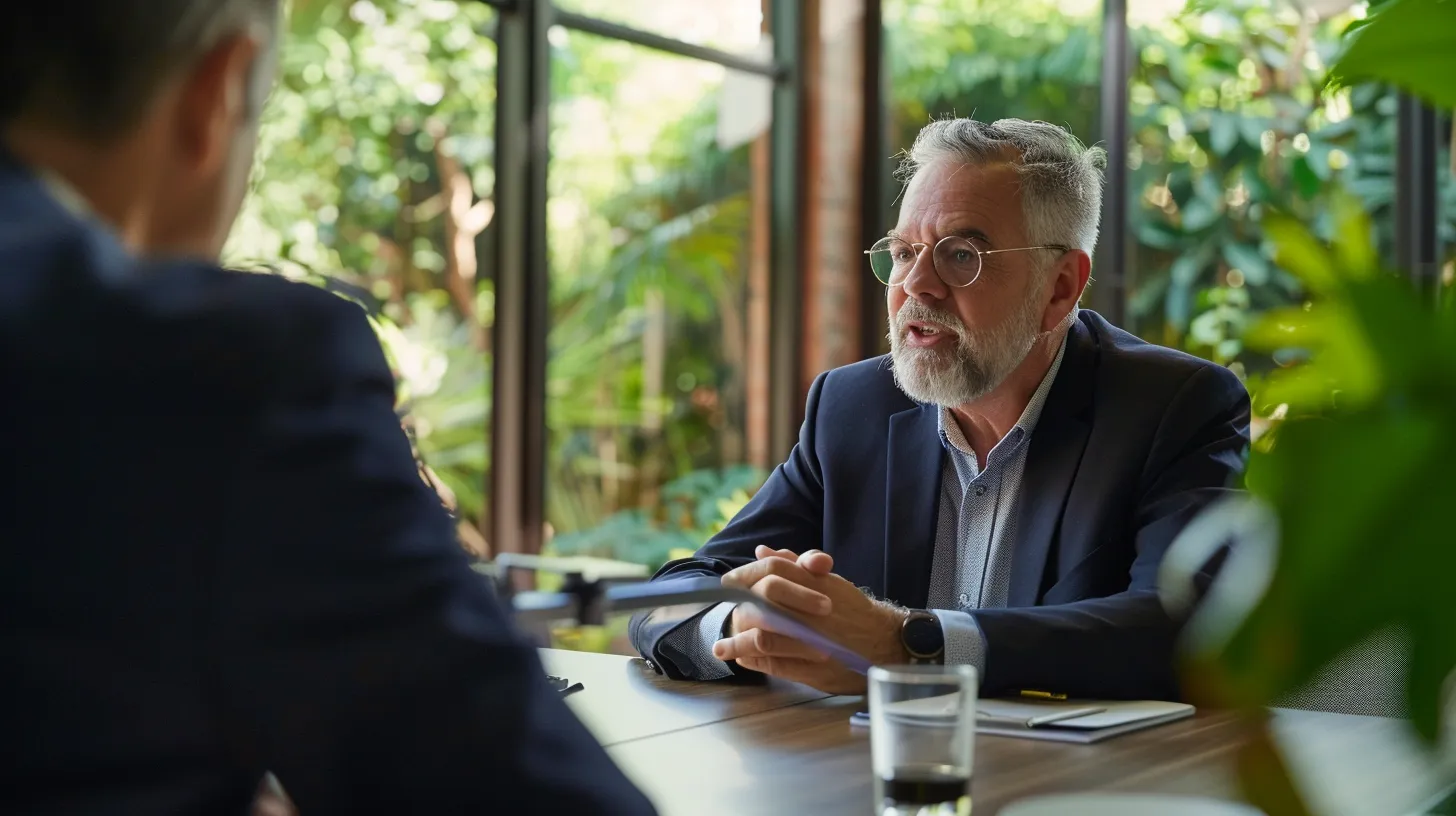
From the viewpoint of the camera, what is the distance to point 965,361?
7.73ft

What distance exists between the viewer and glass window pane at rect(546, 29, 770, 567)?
478 cm

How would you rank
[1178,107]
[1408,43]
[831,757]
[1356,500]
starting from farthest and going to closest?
[1178,107]
[831,757]
[1408,43]
[1356,500]

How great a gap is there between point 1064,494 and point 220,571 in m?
1.75

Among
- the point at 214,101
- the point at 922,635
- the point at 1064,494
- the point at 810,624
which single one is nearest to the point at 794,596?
the point at 810,624

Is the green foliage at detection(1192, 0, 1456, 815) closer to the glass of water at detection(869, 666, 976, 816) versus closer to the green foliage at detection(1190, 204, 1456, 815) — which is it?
the green foliage at detection(1190, 204, 1456, 815)

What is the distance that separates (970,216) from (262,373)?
1.94 meters

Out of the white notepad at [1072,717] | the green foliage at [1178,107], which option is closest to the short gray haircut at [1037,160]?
the white notepad at [1072,717]

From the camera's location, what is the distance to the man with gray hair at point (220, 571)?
2.00 ft

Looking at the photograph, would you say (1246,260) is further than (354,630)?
Yes

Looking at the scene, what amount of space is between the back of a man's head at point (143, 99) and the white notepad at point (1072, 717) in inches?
39.6

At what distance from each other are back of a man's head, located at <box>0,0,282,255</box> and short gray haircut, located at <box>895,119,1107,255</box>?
1798mm

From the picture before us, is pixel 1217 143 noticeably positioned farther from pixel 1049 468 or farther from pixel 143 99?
pixel 143 99

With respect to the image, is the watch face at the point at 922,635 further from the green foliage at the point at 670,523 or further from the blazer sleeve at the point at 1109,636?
the green foliage at the point at 670,523

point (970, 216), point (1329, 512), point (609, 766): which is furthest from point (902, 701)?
point (970, 216)
